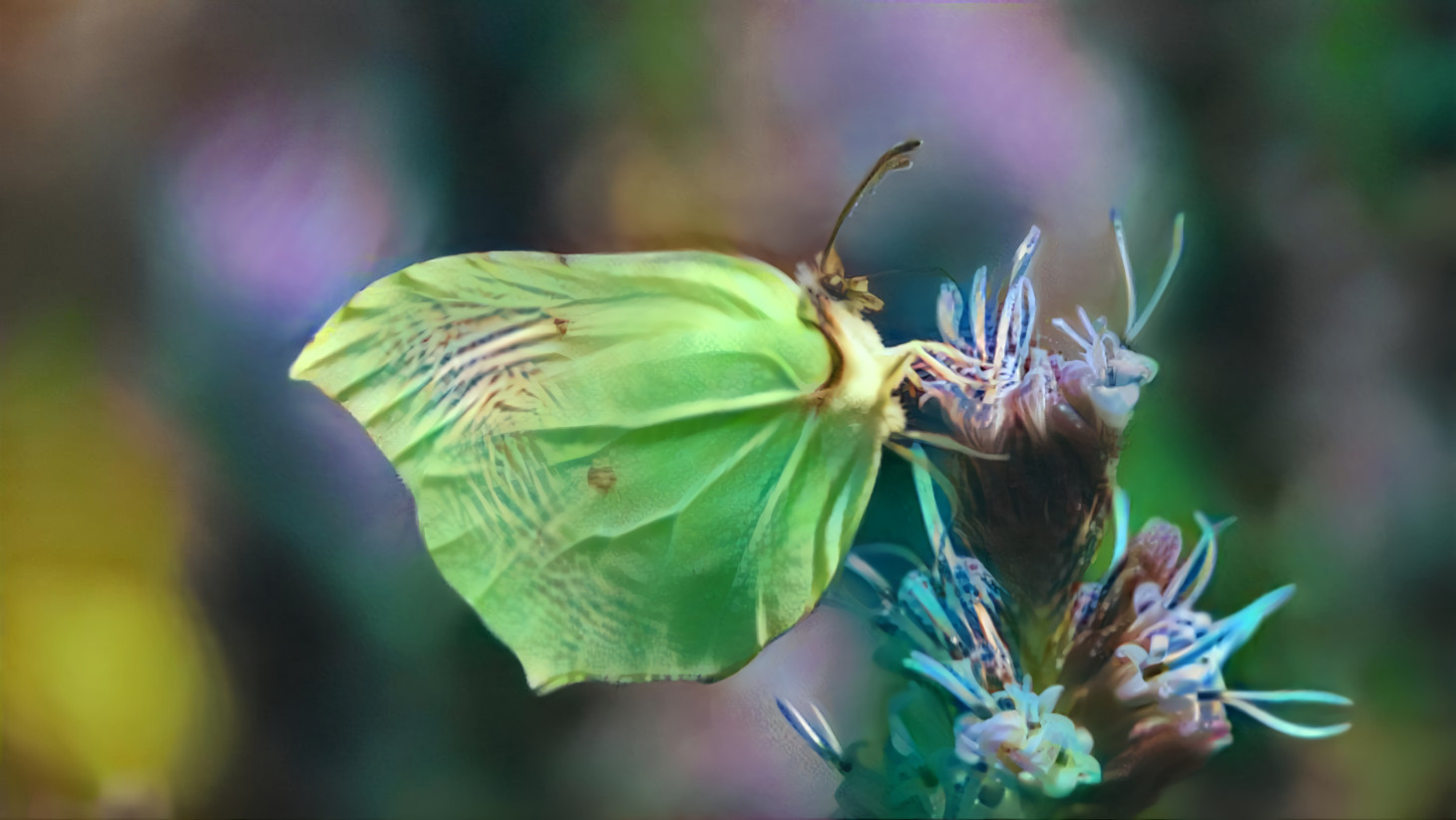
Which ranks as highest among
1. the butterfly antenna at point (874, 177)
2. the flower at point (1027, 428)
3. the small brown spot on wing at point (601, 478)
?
the butterfly antenna at point (874, 177)

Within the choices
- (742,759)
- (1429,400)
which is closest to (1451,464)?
(1429,400)

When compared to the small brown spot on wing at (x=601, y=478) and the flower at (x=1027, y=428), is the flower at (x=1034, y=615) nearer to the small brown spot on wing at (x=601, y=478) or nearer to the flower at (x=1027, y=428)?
the flower at (x=1027, y=428)

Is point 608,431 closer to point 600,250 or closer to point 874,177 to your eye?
point 600,250

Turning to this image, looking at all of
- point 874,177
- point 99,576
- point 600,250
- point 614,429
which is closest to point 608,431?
point 614,429

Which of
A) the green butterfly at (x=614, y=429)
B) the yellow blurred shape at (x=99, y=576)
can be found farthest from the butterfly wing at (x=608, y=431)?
the yellow blurred shape at (x=99, y=576)

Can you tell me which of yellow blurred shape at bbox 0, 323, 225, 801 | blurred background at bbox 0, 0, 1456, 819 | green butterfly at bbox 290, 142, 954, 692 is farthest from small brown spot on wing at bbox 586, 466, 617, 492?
yellow blurred shape at bbox 0, 323, 225, 801

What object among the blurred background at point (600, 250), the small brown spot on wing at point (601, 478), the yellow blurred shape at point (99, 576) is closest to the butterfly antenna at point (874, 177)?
the blurred background at point (600, 250)

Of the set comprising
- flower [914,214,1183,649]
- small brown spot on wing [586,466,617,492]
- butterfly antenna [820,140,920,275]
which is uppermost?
butterfly antenna [820,140,920,275]

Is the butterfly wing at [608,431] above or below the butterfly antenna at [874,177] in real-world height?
below

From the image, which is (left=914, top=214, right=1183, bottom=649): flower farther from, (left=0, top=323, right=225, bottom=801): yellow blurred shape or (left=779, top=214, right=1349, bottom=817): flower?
(left=0, top=323, right=225, bottom=801): yellow blurred shape
